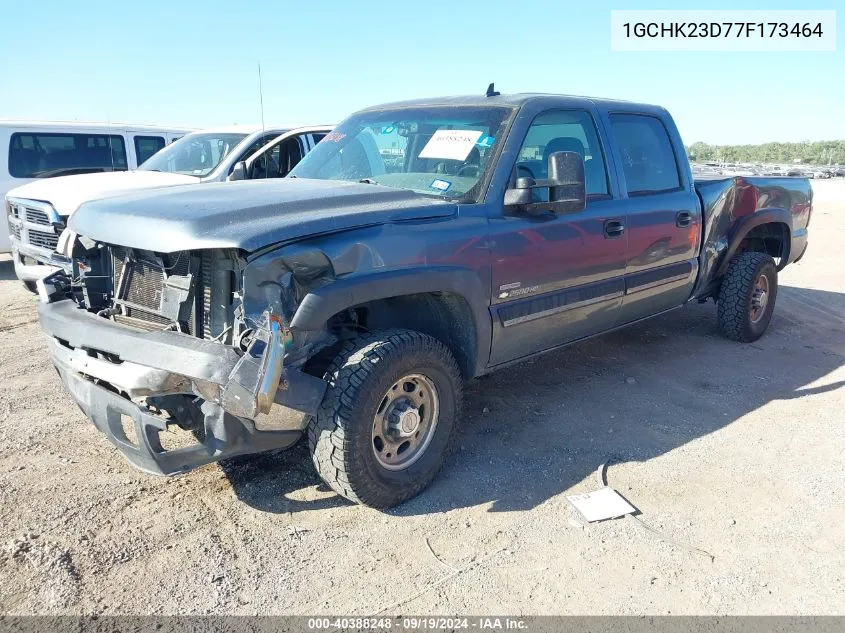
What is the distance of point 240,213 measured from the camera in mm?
2869

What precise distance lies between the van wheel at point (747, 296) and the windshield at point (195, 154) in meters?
5.67

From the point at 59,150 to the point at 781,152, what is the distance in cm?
7816

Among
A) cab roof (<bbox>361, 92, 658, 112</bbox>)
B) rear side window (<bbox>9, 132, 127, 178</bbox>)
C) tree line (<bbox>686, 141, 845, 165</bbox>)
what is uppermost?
tree line (<bbox>686, 141, 845, 165</bbox>)

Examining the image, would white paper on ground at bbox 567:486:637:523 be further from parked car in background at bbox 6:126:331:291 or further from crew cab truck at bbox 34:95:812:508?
parked car in background at bbox 6:126:331:291

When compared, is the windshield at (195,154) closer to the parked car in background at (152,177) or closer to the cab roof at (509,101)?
the parked car in background at (152,177)

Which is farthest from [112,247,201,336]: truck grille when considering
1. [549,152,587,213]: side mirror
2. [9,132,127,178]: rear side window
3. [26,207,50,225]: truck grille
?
[9,132,127,178]: rear side window

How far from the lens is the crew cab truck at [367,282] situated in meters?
2.71


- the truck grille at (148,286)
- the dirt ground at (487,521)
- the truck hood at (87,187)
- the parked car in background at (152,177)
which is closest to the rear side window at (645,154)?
the dirt ground at (487,521)

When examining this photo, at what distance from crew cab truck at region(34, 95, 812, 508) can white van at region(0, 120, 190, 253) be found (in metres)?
6.34

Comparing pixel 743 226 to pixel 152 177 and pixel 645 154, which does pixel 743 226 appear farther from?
pixel 152 177

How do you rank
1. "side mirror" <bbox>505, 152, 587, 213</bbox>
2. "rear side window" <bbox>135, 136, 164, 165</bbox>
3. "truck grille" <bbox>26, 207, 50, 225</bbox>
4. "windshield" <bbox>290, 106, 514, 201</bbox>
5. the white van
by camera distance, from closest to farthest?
"side mirror" <bbox>505, 152, 587, 213</bbox>
"windshield" <bbox>290, 106, 514, 201</bbox>
"truck grille" <bbox>26, 207, 50, 225</bbox>
the white van
"rear side window" <bbox>135, 136, 164, 165</bbox>

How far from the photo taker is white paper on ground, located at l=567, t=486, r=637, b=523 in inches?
125

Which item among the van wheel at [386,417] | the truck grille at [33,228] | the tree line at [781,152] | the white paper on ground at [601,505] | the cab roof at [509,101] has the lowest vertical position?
the white paper on ground at [601,505]

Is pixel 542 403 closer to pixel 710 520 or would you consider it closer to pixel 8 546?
pixel 710 520
